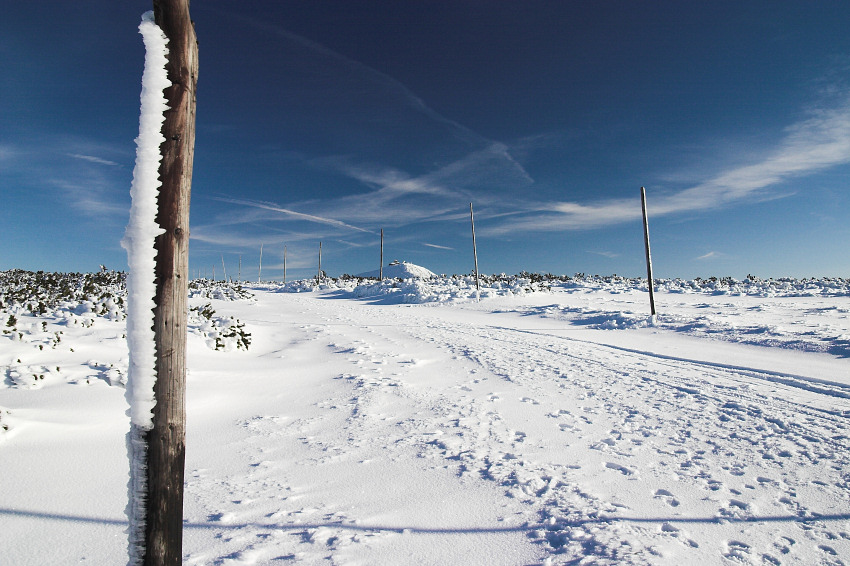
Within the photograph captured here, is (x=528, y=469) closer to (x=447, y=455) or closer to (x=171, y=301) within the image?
(x=447, y=455)

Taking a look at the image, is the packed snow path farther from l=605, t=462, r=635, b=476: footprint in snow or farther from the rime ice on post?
the rime ice on post

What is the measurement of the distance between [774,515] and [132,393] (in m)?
3.91

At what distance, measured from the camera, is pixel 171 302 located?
1.95 m

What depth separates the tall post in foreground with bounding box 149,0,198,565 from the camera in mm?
1906

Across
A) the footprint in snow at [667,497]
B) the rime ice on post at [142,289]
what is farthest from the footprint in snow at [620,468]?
the rime ice on post at [142,289]

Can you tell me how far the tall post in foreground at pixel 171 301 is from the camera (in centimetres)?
191

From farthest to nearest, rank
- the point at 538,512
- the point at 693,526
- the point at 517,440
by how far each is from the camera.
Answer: the point at 517,440 → the point at 538,512 → the point at 693,526

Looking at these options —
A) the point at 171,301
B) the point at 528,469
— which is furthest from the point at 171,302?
the point at 528,469

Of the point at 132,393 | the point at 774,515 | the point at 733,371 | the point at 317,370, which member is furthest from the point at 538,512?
the point at 733,371

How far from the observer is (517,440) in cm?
411

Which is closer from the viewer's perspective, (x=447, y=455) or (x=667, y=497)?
(x=667, y=497)

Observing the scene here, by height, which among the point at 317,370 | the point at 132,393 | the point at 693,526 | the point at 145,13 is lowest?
the point at 693,526

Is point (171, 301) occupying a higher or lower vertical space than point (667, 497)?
higher

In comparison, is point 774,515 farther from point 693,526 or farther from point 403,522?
point 403,522
